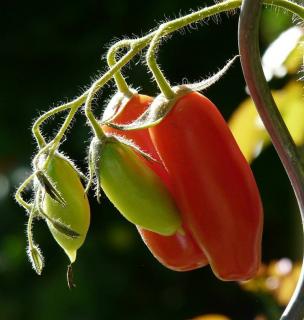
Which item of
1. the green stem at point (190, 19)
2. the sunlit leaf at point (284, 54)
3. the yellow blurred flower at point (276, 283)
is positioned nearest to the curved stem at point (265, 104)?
the green stem at point (190, 19)

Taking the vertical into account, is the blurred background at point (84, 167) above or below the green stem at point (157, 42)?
below

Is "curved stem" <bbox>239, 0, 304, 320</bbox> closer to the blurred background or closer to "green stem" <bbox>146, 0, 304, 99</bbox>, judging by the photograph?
"green stem" <bbox>146, 0, 304, 99</bbox>

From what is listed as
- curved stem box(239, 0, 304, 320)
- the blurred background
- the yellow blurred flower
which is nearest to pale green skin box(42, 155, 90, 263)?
curved stem box(239, 0, 304, 320)

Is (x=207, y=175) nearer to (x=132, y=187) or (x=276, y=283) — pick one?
(x=132, y=187)

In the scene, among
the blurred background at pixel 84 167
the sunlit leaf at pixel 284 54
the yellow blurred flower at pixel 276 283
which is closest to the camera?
the sunlit leaf at pixel 284 54

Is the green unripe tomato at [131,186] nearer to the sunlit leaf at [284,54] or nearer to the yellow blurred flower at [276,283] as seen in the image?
the sunlit leaf at [284,54]

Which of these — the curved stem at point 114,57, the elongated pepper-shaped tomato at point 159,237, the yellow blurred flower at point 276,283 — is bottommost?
the yellow blurred flower at point 276,283

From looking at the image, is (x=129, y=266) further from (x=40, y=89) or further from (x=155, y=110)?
(x=155, y=110)
